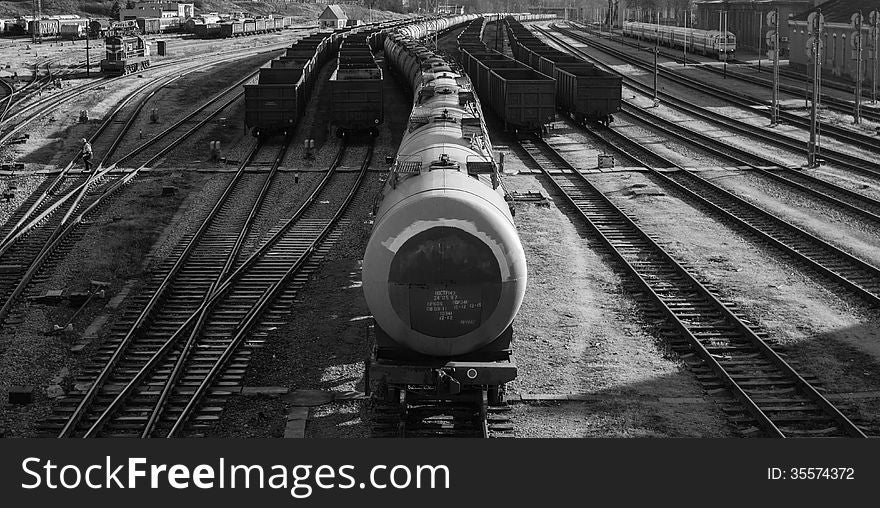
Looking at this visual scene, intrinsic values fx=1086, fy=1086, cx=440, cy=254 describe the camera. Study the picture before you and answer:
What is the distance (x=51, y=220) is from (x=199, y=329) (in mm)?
11169

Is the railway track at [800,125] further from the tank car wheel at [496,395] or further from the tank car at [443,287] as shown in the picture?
the tank car at [443,287]

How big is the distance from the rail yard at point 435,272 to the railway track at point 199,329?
3.1 inches

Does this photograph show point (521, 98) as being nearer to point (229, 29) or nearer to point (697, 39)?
point (697, 39)

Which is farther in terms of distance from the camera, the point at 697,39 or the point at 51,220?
the point at 697,39

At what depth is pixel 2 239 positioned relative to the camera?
2605 cm

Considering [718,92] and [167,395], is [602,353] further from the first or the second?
[718,92]

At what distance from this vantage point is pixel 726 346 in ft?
60.4

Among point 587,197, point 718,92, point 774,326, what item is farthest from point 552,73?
point 774,326

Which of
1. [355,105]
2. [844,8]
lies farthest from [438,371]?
[844,8]

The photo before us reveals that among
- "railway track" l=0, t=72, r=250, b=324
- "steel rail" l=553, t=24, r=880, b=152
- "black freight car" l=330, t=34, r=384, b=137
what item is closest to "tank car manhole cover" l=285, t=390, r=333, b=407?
"railway track" l=0, t=72, r=250, b=324

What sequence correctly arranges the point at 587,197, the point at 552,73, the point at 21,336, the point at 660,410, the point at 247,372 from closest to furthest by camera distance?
the point at 660,410, the point at 247,372, the point at 21,336, the point at 587,197, the point at 552,73

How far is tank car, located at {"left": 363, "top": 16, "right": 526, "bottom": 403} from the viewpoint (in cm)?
1377

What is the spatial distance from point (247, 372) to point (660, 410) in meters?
6.45

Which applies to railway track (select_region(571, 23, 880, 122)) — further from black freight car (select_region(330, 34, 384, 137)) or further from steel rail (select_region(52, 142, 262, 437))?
steel rail (select_region(52, 142, 262, 437))
